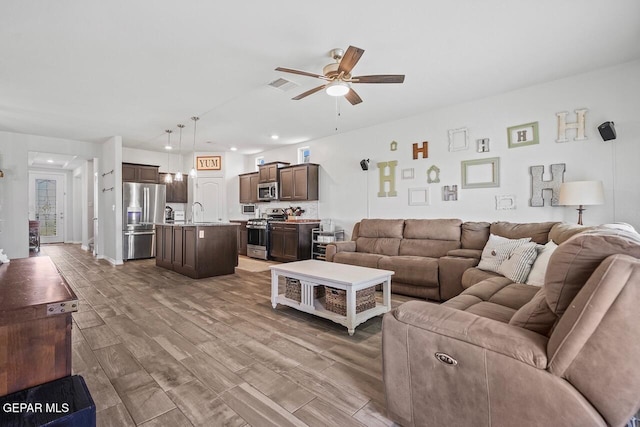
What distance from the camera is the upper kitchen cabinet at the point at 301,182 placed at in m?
6.50

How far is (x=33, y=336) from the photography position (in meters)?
1.06

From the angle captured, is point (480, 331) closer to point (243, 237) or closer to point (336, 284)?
point (336, 284)

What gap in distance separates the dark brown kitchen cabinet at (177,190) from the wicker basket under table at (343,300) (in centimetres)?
671

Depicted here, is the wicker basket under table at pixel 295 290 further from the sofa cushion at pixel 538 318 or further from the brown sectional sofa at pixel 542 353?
the sofa cushion at pixel 538 318

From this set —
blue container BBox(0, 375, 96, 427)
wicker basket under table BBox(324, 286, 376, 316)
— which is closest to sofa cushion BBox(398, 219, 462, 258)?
wicker basket under table BBox(324, 286, 376, 316)

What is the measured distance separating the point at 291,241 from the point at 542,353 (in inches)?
212

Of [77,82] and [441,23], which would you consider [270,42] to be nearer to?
[441,23]

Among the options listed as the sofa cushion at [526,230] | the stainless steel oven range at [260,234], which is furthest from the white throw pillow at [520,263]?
the stainless steel oven range at [260,234]

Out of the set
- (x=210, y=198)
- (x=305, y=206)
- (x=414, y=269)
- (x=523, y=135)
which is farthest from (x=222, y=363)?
(x=210, y=198)

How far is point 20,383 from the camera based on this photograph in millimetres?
1042

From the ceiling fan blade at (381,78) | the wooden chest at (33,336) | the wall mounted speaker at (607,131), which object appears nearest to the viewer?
the wooden chest at (33,336)

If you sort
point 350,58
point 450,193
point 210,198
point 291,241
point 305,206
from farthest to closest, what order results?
point 210,198
point 305,206
point 291,241
point 450,193
point 350,58

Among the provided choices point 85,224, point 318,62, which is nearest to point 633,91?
point 318,62

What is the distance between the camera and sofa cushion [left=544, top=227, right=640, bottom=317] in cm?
111
